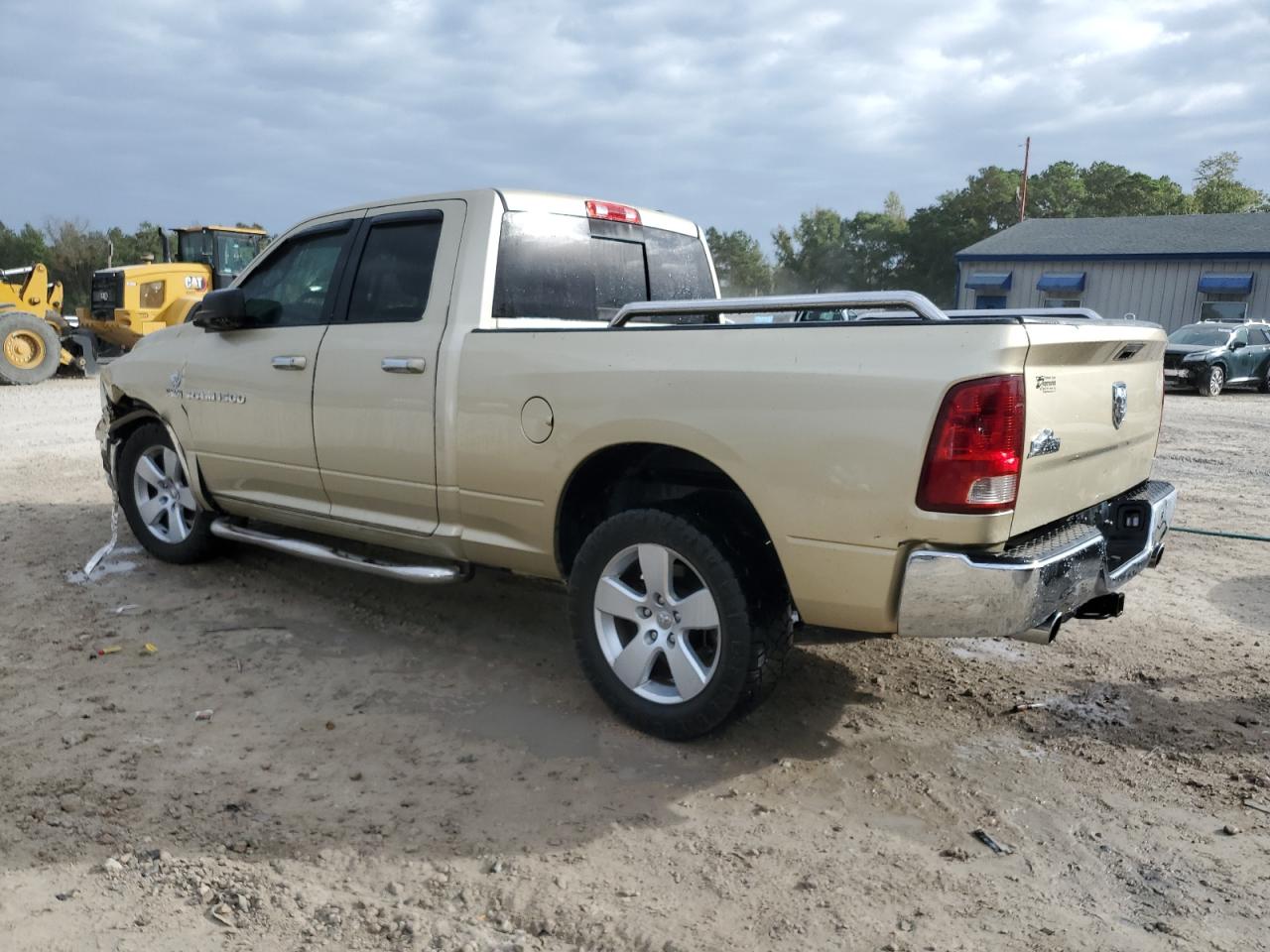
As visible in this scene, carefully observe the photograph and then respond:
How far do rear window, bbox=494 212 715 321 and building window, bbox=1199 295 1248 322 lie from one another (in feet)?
100

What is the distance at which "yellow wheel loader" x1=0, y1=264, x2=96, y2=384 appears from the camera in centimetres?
1592

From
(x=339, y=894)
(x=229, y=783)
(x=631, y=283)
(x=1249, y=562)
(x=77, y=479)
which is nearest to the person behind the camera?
(x=339, y=894)

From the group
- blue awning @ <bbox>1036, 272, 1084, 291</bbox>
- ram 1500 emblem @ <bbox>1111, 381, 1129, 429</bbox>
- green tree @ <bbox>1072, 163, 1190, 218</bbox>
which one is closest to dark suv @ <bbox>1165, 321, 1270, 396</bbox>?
blue awning @ <bbox>1036, 272, 1084, 291</bbox>

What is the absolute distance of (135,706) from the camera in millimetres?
3939

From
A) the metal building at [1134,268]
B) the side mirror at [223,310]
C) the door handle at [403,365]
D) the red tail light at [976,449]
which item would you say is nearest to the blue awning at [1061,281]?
the metal building at [1134,268]

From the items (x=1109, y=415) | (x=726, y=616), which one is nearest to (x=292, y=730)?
(x=726, y=616)

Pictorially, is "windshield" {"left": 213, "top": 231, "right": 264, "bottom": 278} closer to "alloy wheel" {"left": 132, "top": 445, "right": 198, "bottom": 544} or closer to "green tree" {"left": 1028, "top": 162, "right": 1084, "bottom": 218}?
"alloy wheel" {"left": 132, "top": 445, "right": 198, "bottom": 544}

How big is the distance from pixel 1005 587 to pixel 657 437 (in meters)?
1.25

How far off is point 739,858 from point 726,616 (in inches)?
31.4

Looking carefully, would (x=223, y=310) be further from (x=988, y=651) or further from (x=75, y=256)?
(x=75, y=256)

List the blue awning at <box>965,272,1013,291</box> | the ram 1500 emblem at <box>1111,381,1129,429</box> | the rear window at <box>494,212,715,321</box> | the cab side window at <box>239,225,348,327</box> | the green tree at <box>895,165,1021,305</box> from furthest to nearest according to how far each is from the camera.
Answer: the green tree at <box>895,165,1021,305</box>
the blue awning at <box>965,272,1013,291</box>
the cab side window at <box>239,225,348,327</box>
the rear window at <box>494,212,715,321</box>
the ram 1500 emblem at <box>1111,381,1129,429</box>

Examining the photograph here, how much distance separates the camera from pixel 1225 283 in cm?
2997

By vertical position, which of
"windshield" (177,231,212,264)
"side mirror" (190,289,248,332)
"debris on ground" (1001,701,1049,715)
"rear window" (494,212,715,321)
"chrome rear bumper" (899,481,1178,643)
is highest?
"windshield" (177,231,212,264)

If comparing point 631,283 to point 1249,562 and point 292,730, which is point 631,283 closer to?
point 292,730
